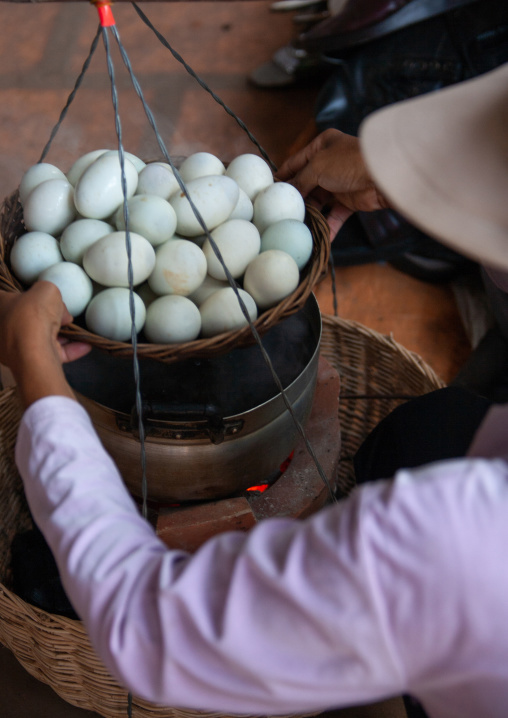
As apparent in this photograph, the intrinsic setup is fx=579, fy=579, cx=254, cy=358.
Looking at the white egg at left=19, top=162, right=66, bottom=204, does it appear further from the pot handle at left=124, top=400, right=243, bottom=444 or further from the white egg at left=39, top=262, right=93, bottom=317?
the pot handle at left=124, top=400, right=243, bottom=444

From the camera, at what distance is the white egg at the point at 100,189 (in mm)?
908

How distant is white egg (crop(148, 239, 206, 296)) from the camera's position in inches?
35.2

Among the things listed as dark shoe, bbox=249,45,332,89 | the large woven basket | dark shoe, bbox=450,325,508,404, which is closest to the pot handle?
the large woven basket

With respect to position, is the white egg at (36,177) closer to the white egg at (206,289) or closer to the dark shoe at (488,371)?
the white egg at (206,289)

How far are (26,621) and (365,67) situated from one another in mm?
1952

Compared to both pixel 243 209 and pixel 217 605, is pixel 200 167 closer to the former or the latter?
pixel 243 209

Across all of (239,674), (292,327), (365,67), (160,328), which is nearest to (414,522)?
(239,674)

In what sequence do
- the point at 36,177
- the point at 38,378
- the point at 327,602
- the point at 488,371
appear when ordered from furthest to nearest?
1. the point at 488,371
2. the point at 36,177
3. the point at 38,378
4. the point at 327,602

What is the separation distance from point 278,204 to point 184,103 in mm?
2159

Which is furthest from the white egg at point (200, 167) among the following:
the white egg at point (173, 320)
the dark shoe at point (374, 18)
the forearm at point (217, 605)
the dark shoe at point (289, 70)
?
the dark shoe at point (289, 70)

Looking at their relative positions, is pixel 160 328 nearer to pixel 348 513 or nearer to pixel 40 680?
pixel 348 513

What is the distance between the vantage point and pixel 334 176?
3.57ft

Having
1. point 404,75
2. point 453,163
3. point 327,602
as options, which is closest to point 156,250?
point 453,163

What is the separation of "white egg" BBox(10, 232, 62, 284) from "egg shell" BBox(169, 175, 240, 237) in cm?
21
